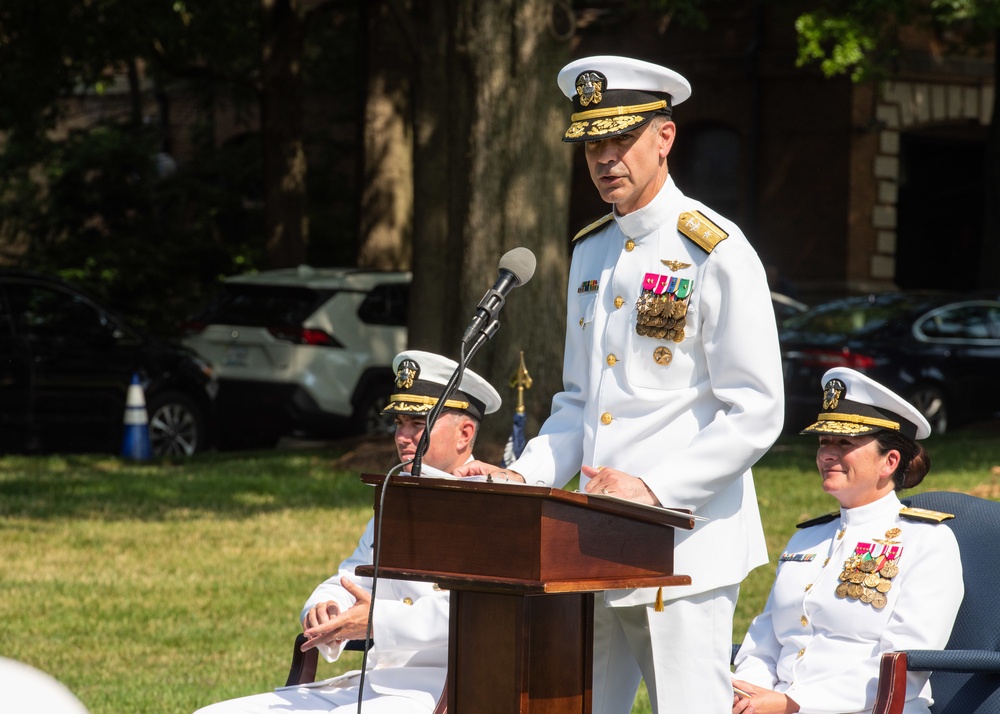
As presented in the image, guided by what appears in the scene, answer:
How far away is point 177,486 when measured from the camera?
13.0m

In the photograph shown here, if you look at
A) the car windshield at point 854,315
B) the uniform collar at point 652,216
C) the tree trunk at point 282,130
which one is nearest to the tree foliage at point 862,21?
the car windshield at point 854,315

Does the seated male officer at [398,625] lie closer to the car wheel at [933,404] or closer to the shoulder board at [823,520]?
the shoulder board at [823,520]

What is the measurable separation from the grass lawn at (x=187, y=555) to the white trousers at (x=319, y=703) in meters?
2.33

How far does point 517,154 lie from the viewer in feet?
41.9

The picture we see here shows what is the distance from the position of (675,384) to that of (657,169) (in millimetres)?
509

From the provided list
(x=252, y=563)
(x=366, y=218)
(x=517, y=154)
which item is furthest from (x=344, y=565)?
(x=366, y=218)

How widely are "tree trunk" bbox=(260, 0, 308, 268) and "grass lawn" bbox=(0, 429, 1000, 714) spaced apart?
277 inches

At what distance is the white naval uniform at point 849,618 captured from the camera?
452 cm

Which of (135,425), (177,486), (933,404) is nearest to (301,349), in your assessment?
(135,425)

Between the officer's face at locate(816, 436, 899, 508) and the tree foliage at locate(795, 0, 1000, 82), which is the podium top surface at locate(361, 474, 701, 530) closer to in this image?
the officer's face at locate(816, 436, 899, 508)

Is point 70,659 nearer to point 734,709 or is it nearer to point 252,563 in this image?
point 252,563

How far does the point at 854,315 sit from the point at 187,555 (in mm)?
9762

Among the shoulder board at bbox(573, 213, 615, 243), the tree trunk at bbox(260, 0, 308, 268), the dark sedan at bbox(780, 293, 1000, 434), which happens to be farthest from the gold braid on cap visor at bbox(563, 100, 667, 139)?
the tree trunk at bbox(260, 0, 308, 268)

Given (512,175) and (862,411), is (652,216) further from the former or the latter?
(512,175)
